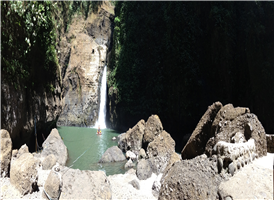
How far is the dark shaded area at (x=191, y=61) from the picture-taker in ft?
44.7

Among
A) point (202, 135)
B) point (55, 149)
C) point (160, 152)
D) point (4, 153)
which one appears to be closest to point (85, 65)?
point (55, 149)

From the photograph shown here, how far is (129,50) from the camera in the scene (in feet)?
71.6

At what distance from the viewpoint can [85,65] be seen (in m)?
26.1

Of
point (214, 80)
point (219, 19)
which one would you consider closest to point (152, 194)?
point (214, 80)

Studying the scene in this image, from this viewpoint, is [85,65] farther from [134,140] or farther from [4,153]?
→ [4,153]

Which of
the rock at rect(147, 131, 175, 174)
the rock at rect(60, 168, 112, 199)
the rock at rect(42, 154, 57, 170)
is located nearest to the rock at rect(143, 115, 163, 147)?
the rock at rect(147, 131, 175, 174)

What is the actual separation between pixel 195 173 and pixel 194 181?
0.14 meters

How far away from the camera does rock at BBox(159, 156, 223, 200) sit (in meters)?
2.72

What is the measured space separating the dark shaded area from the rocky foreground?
8100mm

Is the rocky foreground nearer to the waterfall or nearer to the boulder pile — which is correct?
the boulder pile

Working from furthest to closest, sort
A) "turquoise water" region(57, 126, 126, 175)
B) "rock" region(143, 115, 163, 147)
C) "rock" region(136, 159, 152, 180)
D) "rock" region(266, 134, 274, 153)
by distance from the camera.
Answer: "rock" region(143, 115, 163, 147), "turquoise water" region(57, 126, 126, 175), "rock" region(136, 159, 152, 180), "rock" region(266, 134, 274, 153)

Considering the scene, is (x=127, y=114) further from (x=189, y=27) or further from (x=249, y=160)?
(x=249, y=160)

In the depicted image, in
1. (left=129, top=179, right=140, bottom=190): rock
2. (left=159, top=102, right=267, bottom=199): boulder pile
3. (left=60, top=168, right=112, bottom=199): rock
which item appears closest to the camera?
(left=159, top=102, right=267, bottom=199): boulder pile

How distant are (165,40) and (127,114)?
8.34m
